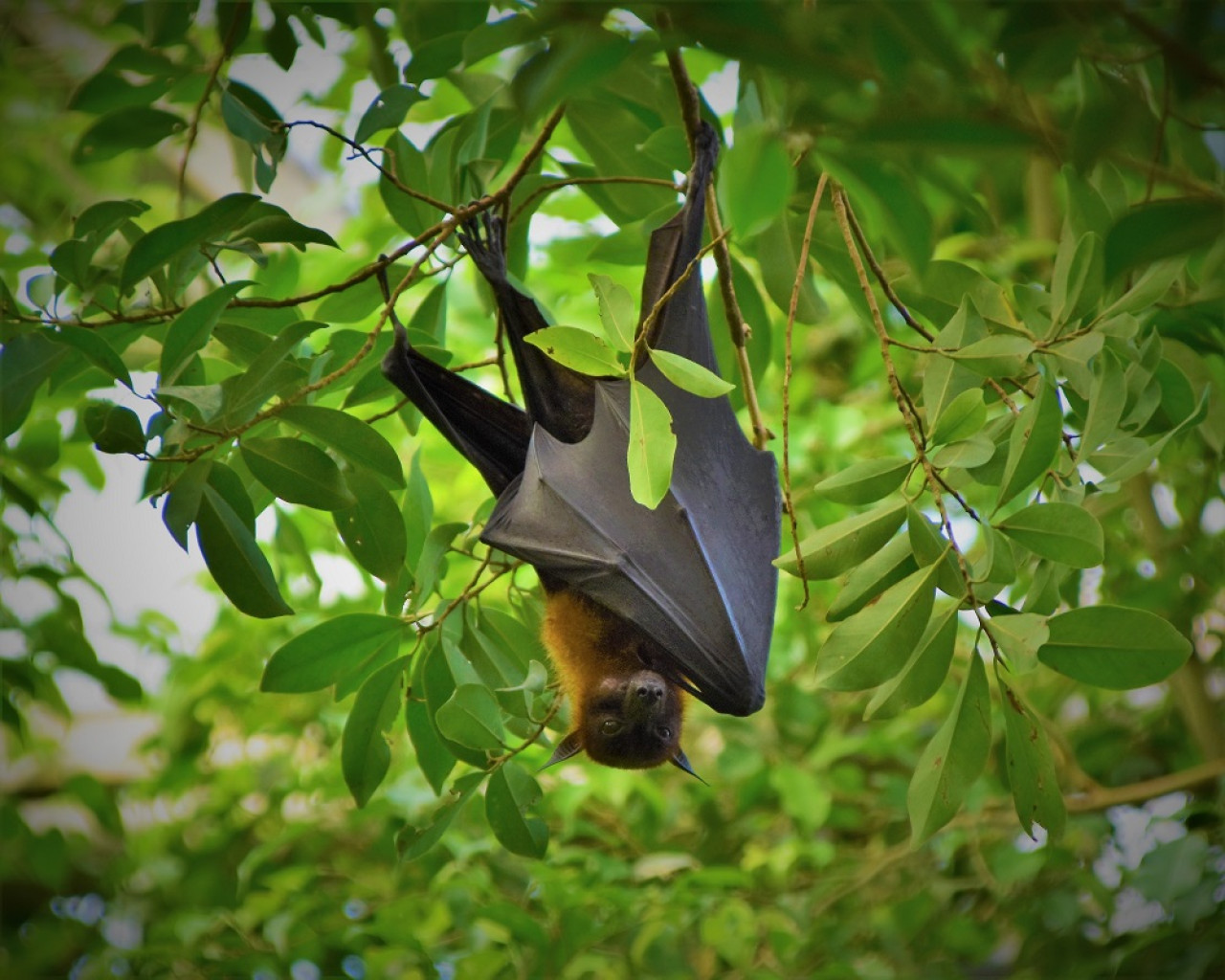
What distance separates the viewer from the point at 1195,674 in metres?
4.45

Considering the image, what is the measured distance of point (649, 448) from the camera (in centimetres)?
164

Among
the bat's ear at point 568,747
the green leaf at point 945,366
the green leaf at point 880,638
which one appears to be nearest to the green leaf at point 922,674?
the green leaf at point 880,638

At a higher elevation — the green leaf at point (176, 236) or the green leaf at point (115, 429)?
the green leaf at point (176, 236)

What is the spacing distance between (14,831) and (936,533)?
3157 millimetres

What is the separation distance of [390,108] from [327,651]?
1.23 metres

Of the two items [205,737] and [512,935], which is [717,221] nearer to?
[512,935]

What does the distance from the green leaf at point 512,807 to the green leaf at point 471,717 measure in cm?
29

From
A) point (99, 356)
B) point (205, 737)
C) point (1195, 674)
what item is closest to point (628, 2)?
point (99, 356)

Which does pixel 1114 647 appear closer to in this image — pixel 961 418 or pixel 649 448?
pixel 961 418

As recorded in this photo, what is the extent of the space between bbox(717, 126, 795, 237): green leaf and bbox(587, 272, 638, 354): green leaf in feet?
1.50

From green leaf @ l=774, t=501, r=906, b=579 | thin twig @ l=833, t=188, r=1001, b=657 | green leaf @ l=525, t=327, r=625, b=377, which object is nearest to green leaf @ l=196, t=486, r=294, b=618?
green leaf @ l=525, t=327, r=625, b=377

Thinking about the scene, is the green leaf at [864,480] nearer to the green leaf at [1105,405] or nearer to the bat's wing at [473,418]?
the green leaf at [1105,405]

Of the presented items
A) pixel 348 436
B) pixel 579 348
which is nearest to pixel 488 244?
pixel 348 436

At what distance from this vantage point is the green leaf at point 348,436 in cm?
217
